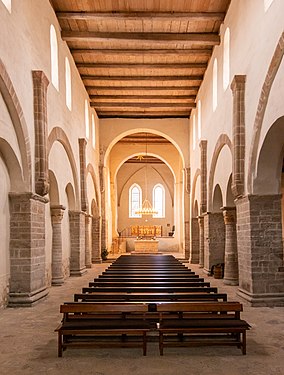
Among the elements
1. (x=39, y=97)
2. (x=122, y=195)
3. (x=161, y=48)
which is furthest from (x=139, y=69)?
(x=122, y=195)

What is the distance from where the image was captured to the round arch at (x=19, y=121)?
10.2m

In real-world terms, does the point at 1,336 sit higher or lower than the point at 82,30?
lower

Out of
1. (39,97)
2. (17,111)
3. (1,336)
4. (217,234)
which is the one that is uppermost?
(39,97)

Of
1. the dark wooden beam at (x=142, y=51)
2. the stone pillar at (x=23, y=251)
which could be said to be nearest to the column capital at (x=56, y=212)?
the stone pillar at (x=23, y=251)

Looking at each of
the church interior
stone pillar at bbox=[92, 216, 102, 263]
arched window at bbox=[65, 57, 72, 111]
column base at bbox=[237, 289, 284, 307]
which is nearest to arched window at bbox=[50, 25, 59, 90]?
the church interior

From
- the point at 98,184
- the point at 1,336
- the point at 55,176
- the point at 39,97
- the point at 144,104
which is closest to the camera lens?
the point at 1,336

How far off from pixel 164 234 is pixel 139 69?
78.8 ft

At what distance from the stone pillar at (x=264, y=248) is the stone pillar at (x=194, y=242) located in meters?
13.1

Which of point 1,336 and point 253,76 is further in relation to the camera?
point 253,76

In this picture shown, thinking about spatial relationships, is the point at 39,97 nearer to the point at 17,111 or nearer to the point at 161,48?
the point at 17,111

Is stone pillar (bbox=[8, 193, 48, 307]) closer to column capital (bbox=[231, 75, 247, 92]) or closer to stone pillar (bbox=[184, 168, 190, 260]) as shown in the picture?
column capital (bbox=[231, 75, 247, 92])

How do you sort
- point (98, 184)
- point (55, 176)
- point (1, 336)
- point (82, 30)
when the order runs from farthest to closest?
point (98, 184), point (82, 30), point (55, 176), point (1, 336)

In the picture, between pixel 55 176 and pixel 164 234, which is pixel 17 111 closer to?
pixel 55 176

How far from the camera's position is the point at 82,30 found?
1708 centimetres
